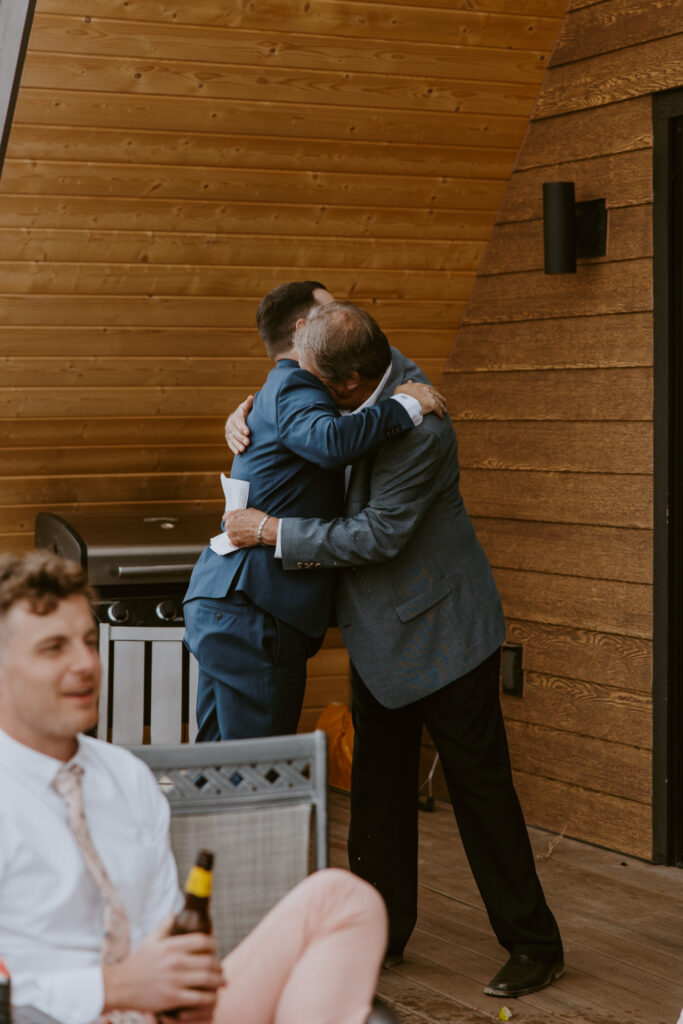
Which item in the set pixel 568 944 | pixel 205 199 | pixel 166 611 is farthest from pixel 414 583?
pixel 205 199

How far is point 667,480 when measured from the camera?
359 cm

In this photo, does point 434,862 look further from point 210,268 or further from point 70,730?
point 70,730

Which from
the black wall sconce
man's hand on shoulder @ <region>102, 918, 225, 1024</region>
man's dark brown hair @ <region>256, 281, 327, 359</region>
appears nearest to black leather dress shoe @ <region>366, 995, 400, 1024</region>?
man's hand on shoulder @ <region>102, 918, 225, 1024</region>

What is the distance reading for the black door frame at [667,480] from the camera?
11.6 feet

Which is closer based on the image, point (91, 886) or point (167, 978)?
point (167, 978)

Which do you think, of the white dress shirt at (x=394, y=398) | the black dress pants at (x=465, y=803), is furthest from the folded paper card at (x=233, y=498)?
the black dress pants at (x=465, y=803)

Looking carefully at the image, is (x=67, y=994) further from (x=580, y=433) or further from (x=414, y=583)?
(x=580, y=433)

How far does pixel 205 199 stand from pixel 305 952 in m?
2.41

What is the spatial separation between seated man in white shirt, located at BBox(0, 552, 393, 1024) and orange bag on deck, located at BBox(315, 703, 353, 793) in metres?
2.67

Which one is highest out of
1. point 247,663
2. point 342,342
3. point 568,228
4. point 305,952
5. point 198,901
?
point 568,228

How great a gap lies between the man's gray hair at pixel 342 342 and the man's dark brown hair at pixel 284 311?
14 centimetres

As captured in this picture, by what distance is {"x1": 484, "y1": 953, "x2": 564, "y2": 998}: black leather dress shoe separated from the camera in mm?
2775

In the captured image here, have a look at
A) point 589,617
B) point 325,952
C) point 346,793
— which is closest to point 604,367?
point 589,617

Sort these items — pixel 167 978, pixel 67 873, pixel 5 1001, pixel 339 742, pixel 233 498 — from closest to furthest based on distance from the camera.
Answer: pixel 5 1001, pixel 167 978, pixel 67 873, pixel 233 498, pixel 339 742
